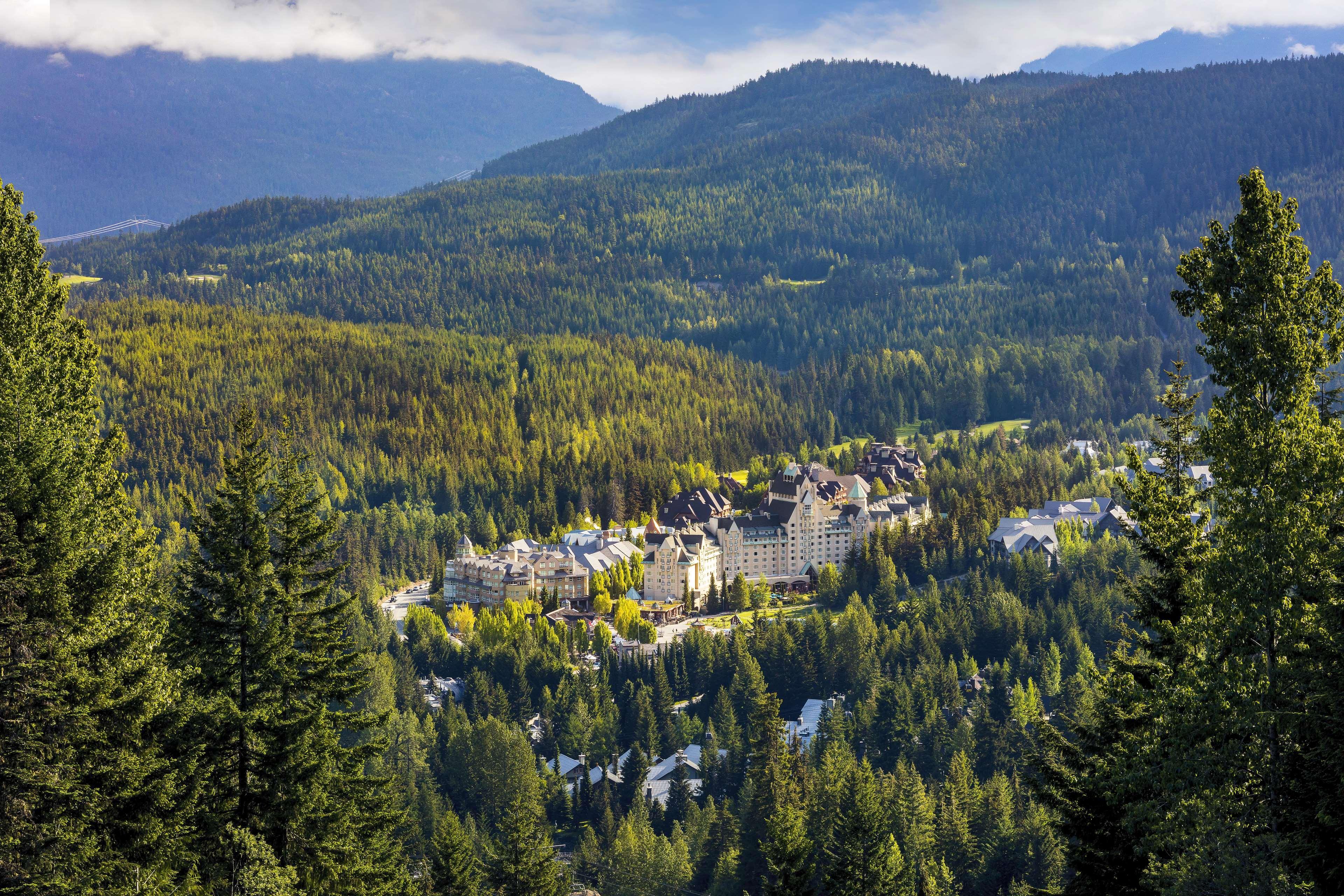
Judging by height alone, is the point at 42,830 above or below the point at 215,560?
below

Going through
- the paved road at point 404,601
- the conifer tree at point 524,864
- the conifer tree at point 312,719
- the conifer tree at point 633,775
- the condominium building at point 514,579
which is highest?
the conifer tree at point 312,719

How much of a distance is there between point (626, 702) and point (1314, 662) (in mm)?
77872

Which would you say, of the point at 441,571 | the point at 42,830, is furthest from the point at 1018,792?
the point at 441,571

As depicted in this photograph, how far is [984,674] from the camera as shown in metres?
99.8

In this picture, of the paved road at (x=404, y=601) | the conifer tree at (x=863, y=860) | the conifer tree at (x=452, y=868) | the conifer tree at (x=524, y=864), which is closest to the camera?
the conifer tree at (x=863, y=860)

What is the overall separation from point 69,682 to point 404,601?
355 feet

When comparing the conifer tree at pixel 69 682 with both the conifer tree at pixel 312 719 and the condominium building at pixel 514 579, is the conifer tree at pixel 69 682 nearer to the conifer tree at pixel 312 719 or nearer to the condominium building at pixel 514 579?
the conifer tree at pixel 312 719

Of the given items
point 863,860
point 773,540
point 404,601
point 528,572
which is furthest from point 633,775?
point 773,540

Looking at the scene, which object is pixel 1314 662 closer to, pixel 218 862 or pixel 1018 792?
pixel 218 862

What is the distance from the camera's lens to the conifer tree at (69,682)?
25.2m

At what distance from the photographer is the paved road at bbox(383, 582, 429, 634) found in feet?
405

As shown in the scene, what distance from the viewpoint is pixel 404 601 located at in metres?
133

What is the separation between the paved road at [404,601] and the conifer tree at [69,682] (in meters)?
90.2

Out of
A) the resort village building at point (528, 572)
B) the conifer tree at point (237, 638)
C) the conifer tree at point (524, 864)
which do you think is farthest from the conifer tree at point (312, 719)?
the resort village building at point (528, 572)
